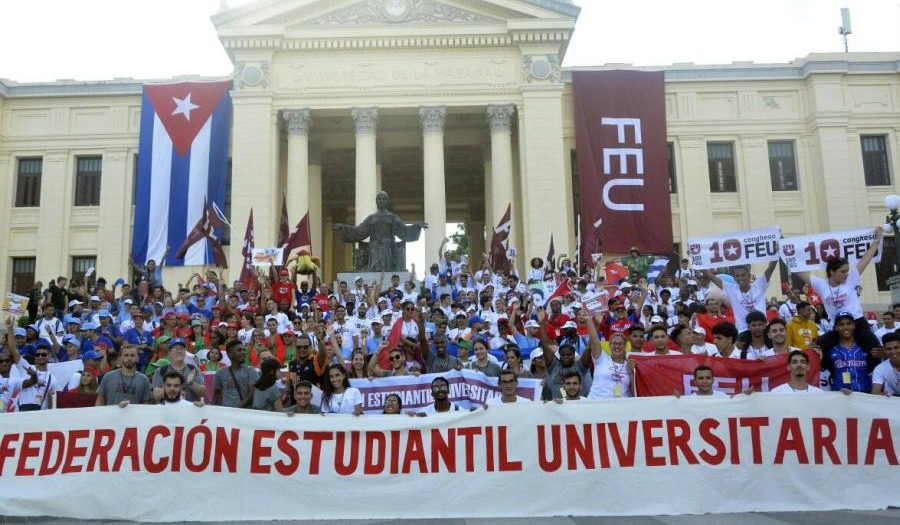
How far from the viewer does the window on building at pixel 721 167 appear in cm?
3366

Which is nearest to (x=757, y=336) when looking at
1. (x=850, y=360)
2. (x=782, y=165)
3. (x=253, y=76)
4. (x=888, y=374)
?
(x=850, y=360)

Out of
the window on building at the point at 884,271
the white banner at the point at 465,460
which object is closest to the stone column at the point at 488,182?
the window on building at the point at 884,271

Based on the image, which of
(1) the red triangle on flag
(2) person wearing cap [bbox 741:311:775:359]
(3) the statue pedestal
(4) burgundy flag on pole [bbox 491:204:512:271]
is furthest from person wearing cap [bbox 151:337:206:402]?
(1) the red triangle on flag

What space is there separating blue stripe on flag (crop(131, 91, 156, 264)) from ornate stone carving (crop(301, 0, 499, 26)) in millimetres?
7886

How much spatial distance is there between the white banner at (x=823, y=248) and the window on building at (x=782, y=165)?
24.0m

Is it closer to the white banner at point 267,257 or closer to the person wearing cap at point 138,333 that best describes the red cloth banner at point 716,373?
the person wearing cap at point 138,333

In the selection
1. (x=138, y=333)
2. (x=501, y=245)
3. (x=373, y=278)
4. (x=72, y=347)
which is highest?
(x=501, y=245)

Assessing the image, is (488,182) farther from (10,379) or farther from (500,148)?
(10,379)

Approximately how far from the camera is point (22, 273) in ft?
109

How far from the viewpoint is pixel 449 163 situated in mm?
39625

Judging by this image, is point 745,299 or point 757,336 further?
point 745,299

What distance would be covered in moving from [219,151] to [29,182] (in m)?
10.3

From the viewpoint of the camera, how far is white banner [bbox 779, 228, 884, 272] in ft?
36.9

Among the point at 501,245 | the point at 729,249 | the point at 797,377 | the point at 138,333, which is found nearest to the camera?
the point at 797,377
